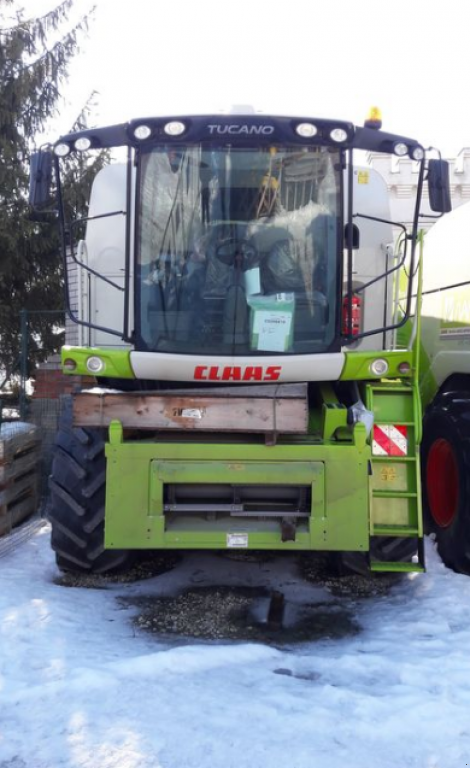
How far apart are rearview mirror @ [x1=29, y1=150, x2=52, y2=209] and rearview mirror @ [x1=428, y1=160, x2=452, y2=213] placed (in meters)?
2.56


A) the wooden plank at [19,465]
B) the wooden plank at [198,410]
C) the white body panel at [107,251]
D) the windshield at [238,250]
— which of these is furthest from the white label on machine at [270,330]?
the wooden plank at [19,465]

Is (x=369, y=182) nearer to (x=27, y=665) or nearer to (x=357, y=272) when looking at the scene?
(x=357, y=272)

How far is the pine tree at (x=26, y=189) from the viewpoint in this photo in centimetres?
1030

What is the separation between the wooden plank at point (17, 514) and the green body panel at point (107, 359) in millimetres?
2020

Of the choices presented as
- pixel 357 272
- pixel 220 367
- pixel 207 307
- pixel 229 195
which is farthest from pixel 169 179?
pixel 357 272

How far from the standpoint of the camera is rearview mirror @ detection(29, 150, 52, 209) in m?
4.80

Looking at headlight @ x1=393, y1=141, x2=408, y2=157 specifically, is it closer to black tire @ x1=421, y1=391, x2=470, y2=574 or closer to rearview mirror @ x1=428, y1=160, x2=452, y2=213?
rearview mirror @ x1=428, y1=160, x2=452, y2=213

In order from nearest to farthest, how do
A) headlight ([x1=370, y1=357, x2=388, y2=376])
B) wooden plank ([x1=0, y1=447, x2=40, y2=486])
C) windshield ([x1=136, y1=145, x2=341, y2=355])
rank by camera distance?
windshield ([x1=136, y1=145, x2=341, y2=355]) < headlight ([x1=370, y1=357, x2=388, y2=376]) < wooden plank ([x1=0, y1=447, x2=40, y2=486])

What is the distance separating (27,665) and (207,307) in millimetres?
2420

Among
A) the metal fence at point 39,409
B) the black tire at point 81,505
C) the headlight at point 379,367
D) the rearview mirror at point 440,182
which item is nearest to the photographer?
the rearview mirror at point 440,182

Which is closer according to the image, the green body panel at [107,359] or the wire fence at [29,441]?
the green body panel at [107,359]

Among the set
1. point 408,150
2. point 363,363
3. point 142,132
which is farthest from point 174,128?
point 363,363

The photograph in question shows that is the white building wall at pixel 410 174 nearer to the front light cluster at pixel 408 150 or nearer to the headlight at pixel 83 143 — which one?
the front light cluster at pixel 408 150

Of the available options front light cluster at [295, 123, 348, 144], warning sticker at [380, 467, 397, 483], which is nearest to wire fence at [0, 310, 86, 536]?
warning sticker at [380, 467, 397, 483]
